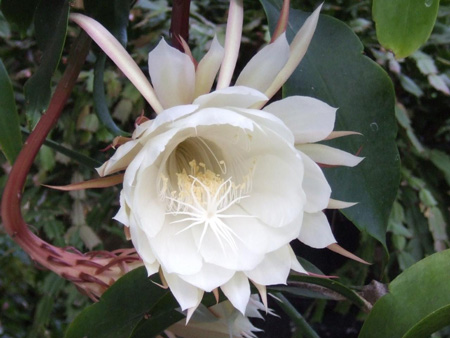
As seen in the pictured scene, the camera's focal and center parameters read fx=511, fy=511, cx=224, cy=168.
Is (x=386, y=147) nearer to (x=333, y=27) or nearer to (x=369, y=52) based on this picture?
(x=333, y=27)

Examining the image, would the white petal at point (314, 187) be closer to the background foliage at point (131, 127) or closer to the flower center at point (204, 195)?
the flower center at point (204, 195)

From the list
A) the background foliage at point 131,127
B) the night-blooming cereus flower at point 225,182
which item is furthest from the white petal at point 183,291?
the background foliage at point 131,127

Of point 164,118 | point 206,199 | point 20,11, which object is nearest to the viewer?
→ point 164,118

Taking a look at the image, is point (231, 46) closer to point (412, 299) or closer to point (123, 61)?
point (123, 61)

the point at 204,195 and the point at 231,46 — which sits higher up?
the point at 231,46

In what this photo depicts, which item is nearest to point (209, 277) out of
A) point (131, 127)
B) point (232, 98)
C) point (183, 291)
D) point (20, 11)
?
point (183, 291)

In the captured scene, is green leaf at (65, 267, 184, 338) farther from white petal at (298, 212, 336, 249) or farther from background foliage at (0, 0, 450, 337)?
background foliage at (0, 0, 450, 337)

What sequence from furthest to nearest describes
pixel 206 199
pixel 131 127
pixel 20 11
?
pixel 131 127 → pixel 20 11 → pixel 206 199
